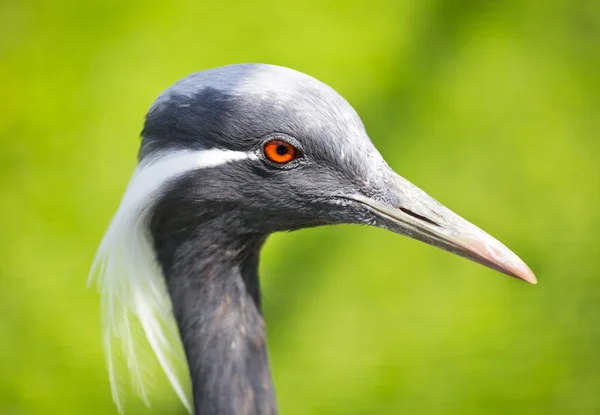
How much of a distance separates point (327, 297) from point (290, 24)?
2228mm

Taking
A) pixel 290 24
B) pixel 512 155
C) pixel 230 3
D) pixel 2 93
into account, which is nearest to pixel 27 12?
pixel 2 93

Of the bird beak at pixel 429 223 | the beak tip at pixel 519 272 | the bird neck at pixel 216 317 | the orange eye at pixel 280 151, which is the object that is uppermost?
the orange eye at pixel 280 151

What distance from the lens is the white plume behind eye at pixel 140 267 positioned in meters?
2.62

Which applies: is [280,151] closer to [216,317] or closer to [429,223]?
[429,223]

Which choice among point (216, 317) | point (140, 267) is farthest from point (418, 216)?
point (140, 267)

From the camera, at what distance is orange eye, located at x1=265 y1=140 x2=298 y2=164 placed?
8.41 ft

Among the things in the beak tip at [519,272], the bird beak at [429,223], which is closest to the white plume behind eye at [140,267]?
the bird beak at [429,223]

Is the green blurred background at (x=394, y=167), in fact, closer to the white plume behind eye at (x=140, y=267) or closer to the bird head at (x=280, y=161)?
the white plume behind eye at (x=140, y=267)

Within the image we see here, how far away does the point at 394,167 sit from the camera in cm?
538

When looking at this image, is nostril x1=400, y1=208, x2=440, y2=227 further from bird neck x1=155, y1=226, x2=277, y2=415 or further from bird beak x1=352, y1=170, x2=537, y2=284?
bird neck x1=155, y1=226, x2=277, y2=415

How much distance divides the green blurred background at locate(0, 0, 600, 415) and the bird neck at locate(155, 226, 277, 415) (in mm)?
1722

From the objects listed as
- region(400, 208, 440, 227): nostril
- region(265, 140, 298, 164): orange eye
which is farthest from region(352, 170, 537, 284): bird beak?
region(265, 140, 298, 164): orange eye

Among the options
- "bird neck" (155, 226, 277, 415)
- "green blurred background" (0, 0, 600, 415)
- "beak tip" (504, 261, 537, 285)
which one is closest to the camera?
"beak tip" (504, 261, 537, 285)

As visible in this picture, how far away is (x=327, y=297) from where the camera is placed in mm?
5008
